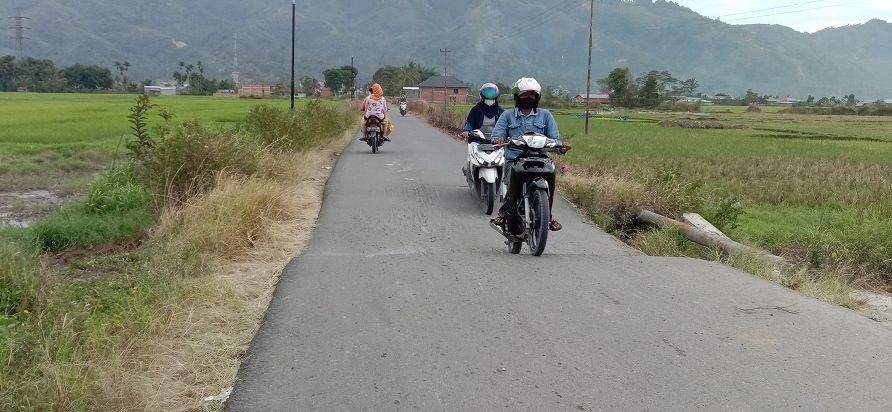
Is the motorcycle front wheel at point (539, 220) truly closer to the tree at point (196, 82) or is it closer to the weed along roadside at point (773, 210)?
the weed along roadside at point (773, 210)

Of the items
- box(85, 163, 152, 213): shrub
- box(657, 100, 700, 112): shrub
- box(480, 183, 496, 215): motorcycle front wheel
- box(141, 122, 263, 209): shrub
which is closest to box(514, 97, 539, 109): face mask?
box(480, 183, 496, 215): motorcycle front wheel

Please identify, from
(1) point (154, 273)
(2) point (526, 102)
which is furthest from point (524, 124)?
(1) point (154, 273)

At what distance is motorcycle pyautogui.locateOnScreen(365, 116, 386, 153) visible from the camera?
17.6 meters

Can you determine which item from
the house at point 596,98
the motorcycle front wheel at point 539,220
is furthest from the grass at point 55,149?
the house at point 596,98

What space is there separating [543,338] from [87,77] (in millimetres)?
103061

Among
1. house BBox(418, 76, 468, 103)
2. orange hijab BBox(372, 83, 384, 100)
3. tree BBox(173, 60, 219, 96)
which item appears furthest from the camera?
house BBox(418, 76, 468, 103)

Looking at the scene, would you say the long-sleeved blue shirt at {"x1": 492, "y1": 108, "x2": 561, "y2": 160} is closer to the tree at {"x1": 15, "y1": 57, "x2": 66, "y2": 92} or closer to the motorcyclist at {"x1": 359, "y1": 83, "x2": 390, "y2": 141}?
the motorcyclist at {"x1": 359, "y1": 83, "x2": 390, "y2": 141}

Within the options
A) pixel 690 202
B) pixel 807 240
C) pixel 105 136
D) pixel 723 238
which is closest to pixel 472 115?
pixel 690 202

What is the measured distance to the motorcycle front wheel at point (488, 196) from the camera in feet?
29.8

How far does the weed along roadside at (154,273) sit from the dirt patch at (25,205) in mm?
992

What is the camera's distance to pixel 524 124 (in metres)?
7.43

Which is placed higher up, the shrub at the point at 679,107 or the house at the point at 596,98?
the house at the point at 596,98

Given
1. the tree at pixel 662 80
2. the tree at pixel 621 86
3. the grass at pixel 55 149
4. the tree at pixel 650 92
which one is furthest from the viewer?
the tree at pixel 662 80

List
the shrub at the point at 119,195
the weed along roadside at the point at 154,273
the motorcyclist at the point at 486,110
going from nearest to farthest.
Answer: the weed along roadside at the point at 154,273
the motorcyclist at the point at 486,110
the shrub at the point at 119,195
